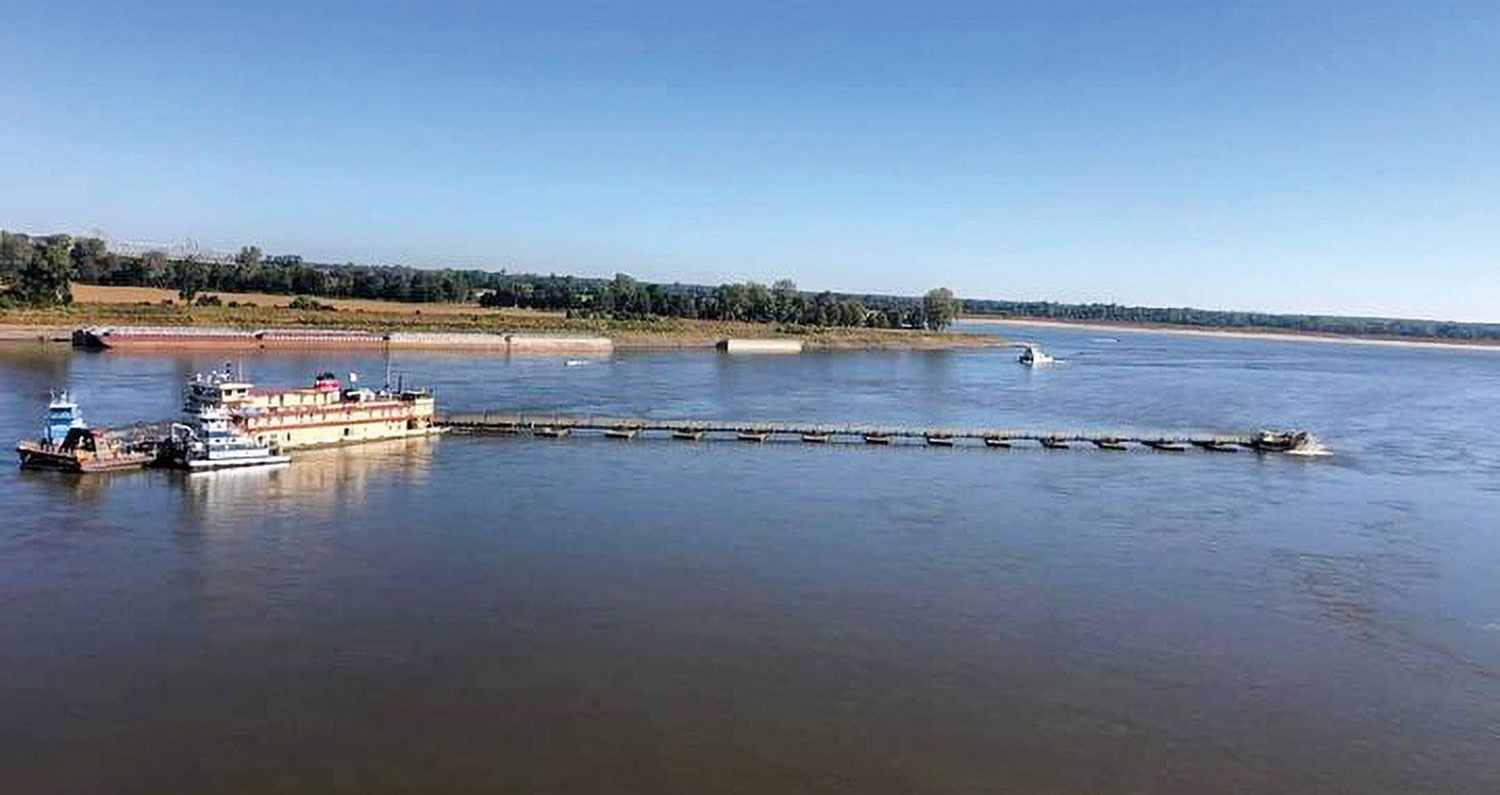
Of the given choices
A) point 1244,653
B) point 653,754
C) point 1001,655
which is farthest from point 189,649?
point 1244,653

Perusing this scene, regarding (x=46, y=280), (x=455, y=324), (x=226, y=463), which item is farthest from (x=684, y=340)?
(x=226, y=463)

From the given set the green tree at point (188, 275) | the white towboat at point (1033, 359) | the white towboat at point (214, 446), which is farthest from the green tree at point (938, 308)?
the white towboat at point (214, 446)

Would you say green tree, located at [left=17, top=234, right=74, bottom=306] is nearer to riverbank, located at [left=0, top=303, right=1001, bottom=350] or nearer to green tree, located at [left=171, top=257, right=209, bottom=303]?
riverbank, located at [left=0, top=303, right=1001, bottom=350]

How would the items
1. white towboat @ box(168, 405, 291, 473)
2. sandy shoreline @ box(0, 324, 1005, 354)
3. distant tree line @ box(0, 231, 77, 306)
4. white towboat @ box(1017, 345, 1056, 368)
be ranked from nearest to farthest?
white towboat @ box(168, 405, 291, 473) → sandy shoreline @ box(0, 324, 1005, 354) → distant tree line @ box(0, 231, 77, 306) → white towboat @ box(1017, 345, 1056, 368)

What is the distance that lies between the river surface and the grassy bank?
3017cm

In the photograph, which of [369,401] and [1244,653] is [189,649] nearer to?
[1244,653]

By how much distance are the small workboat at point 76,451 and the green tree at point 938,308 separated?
81.3 m

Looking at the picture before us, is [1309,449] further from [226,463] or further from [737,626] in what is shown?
[226,463]

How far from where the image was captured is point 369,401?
95.8 ft

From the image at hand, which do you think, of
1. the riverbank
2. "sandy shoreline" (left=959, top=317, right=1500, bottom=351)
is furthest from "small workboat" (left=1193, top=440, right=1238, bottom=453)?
"sandy shoreline" (left=959, top=317, right=1500, bottom=351)

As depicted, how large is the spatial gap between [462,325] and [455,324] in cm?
56

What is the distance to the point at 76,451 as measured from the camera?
22.3m

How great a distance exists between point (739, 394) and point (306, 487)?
24023 millimetres

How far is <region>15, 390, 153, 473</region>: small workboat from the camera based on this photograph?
73.4 feet
